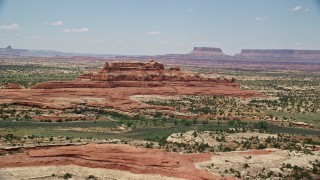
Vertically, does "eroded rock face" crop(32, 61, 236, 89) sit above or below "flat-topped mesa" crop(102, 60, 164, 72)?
below

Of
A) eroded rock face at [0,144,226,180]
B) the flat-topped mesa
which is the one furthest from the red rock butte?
eroded rock face at [0,144,226,180]

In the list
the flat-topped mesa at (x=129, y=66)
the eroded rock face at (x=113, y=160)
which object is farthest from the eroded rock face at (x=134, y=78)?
the eroded rock face at (x=113, y=160)

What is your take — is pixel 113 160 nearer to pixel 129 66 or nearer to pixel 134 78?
pixel 134 78

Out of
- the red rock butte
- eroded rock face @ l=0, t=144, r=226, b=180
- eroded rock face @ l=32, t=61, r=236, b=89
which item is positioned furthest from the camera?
eroded rock face @ l=32, t=61, r=236, b=89

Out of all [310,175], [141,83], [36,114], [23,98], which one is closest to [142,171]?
[310,175]

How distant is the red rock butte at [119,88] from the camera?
2648 inches

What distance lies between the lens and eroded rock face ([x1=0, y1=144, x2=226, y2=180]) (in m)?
31.6

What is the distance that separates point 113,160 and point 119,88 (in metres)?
49.8

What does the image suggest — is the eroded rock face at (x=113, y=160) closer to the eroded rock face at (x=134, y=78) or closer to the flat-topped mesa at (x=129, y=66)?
the eroded rock face at (x=134, y=78)

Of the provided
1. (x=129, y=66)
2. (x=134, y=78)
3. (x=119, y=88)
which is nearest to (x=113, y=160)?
(x=119, y=88)

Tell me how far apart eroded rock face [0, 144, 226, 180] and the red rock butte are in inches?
1212

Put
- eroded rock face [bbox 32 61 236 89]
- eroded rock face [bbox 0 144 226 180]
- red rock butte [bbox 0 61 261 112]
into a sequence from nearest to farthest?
eroded rock face [bbox 0 144 226 180], red rock butte [bbox 0 61 261 112], eroded rock face [bbox 32 61 236 89]

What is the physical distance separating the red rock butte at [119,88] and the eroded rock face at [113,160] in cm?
3078

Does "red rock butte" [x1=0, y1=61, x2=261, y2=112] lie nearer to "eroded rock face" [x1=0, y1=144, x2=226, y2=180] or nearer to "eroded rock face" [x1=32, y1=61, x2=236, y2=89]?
"eroded rock face" [x1=32, y1=61, x2=236, y2=89]
